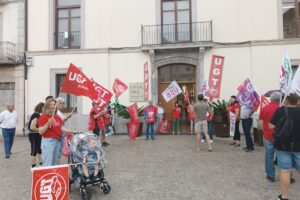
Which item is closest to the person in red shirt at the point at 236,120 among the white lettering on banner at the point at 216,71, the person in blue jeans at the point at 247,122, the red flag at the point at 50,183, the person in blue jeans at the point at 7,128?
the person in blue jeans at the point at 247,122

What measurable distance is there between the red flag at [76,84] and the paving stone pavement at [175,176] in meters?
1.90

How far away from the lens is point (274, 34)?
13.2 metres

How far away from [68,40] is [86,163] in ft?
37.3

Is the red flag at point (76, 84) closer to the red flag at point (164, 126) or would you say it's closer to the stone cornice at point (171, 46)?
the red flag at point (164, 126)

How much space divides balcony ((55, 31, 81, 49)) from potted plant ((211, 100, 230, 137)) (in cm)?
770

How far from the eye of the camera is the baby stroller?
5.07m

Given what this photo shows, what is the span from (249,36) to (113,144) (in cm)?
779

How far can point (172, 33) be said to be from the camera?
14.2m

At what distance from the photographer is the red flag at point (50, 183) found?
3.81 metres

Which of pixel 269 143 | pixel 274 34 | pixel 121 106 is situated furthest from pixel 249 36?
pixel 269 143

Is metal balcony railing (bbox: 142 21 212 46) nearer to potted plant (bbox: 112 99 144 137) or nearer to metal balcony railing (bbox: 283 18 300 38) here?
potted plant (bbox: 112 99 144 137)

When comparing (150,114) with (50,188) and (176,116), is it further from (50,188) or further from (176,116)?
(50,188)

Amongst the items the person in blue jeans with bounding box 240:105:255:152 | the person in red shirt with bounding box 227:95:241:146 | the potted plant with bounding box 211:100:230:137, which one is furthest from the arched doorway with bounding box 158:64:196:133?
the person in blue jeans with bounding box 240:105:255:152

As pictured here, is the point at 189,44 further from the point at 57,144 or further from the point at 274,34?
the point at 57,144
